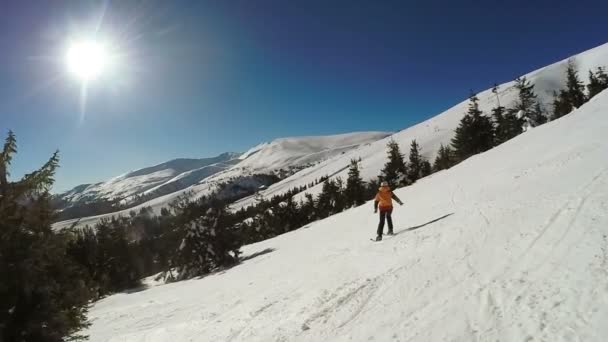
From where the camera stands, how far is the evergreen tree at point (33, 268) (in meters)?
6.48

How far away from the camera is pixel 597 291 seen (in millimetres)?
5590

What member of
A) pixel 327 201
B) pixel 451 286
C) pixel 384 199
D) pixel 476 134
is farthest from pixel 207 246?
pixel 476 134

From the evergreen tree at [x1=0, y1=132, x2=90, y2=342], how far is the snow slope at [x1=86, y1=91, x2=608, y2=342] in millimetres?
3539

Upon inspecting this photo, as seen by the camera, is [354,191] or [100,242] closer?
[100,242]

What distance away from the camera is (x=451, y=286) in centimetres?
736

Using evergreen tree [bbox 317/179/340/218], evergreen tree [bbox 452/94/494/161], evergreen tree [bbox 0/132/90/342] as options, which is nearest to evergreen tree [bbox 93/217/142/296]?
evergreen tree [bbox 0/132/90/342]

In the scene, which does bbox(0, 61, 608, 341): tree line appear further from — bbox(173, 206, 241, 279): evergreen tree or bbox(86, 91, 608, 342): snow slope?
bbox(86, 91, 608, 342): snow slope

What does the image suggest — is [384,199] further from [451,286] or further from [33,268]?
[33,268]

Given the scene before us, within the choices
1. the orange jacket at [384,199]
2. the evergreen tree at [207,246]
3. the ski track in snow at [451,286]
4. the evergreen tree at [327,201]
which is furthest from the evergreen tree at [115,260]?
the evergreen tree at [327,201]

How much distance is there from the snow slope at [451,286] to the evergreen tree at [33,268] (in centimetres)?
354

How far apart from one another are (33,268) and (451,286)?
8.61 m

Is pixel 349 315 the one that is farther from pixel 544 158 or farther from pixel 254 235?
pixel 254 235

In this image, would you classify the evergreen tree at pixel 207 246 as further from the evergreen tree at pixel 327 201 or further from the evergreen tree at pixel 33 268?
the evergreen tree at pixel 327 201

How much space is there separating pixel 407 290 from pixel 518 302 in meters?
2.44
